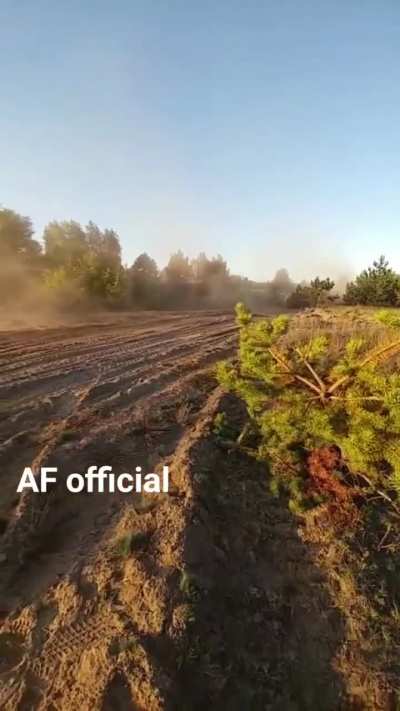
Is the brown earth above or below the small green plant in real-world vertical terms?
below

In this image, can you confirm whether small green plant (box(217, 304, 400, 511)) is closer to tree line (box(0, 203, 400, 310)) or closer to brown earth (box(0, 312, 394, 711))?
brown earth (box(0, 312, 394, 711))

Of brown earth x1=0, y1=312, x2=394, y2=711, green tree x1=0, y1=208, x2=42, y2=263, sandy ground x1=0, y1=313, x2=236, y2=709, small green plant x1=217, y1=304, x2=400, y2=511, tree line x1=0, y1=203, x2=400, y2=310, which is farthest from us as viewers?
green tree x1=0, y1=208, x2=42, y2=263

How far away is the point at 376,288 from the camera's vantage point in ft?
78.8

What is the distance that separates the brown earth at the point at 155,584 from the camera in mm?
3326

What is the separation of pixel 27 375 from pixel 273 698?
22.4ft

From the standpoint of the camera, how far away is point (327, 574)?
464cm

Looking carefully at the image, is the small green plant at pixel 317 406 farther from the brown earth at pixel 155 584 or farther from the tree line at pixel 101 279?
the tree line at pixel 101 279

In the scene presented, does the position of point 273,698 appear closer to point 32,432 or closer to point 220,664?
point 220,664

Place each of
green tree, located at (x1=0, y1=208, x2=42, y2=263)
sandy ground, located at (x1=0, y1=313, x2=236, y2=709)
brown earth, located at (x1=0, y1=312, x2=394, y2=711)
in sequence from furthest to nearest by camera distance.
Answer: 1. green tree, located at (x1=0, y1=208, x2=42, y2=263)
2. sandy ground, located at (x1=0, y1=313, x2=236, y2=709)
3. brown earth, located at (x1=0, y1=312, x2=394, y2=711)

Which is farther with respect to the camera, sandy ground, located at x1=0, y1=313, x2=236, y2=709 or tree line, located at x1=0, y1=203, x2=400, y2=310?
tree line, located at x1=0, y1=203, x2=400, y2=310

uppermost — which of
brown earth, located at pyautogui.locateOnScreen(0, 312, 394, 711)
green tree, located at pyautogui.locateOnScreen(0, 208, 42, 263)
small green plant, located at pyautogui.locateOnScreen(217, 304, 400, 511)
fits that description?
green tree, located at pyautogui.locateOnScreen(0, 208, 42, 263)

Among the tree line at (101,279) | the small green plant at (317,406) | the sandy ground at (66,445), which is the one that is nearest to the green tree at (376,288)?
the tree line at (101,279)

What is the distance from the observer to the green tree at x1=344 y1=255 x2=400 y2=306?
2331 cm

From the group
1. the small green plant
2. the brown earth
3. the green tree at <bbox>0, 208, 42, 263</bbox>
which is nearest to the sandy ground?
the brown earth
